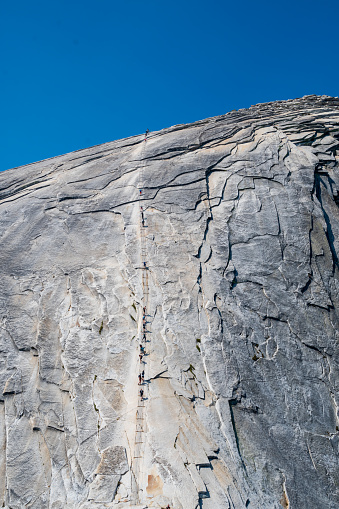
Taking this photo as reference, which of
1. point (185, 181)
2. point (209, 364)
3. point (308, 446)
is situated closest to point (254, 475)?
point (308, 446)

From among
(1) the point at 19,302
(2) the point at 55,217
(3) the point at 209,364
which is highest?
(2) the point at 55,217

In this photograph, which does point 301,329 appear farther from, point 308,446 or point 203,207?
point 203,207

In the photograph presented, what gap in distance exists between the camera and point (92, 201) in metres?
33.6

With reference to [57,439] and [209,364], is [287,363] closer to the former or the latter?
[209,364]

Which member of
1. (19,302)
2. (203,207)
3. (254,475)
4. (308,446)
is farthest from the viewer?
(203,207)

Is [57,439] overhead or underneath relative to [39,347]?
underneath

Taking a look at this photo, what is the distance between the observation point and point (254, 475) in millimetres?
22547

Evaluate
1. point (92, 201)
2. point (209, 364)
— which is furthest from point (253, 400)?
point (92, 201)

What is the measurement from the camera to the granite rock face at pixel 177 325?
22703 millimetres

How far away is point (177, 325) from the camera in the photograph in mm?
26719

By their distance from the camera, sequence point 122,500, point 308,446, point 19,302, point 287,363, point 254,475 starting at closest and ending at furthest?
point 122,500 → point 254,475 → point 308,446 → point 287,363 → point 19,302

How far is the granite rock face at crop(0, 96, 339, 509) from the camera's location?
2270 centimetres

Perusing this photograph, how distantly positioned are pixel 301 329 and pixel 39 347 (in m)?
14.3

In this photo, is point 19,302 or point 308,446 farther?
point 19,302
